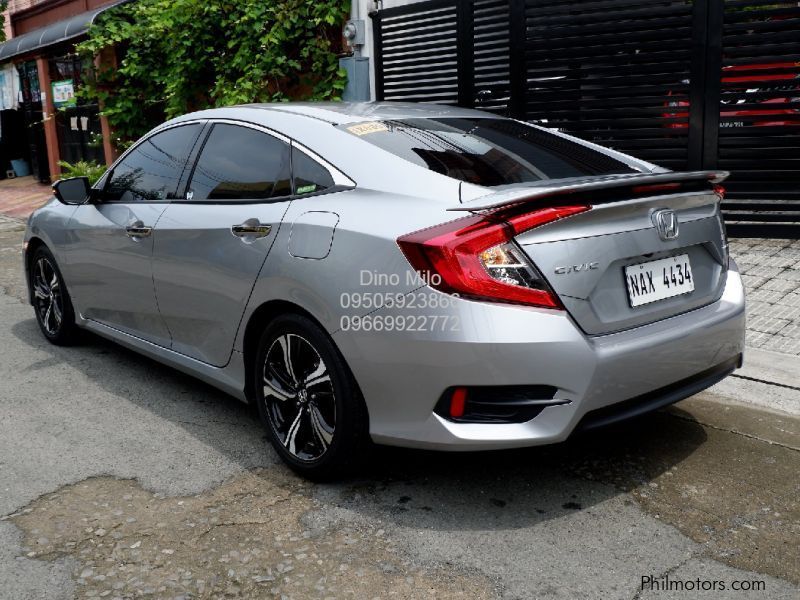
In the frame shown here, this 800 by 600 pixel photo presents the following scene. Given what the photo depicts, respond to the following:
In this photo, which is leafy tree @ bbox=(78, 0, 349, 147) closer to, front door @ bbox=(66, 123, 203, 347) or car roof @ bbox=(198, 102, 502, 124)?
front door @ bbox=(66, 123, 203, 347)

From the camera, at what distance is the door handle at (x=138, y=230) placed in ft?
13.3

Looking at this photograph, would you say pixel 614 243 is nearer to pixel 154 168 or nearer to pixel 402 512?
pixel 402 512

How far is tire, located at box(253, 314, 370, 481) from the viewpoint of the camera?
2.96 metres

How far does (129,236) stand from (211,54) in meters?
7.91

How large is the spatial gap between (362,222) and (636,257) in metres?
0.98

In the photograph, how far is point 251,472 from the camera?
3342 millimetres

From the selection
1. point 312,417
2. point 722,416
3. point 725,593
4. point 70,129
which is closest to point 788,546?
point 725,593

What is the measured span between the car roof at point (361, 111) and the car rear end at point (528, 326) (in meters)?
0.93

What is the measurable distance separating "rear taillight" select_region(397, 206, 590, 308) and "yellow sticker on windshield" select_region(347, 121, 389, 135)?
85cm

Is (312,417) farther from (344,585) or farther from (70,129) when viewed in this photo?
(70,129)

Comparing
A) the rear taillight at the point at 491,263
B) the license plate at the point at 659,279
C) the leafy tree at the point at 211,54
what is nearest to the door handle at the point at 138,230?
the rear taillight at the point at 491,263

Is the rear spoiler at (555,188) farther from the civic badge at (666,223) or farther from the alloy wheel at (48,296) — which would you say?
the alloy wheel at (48,296)

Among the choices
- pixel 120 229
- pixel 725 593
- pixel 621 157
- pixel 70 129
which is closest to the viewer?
pixel 725 593

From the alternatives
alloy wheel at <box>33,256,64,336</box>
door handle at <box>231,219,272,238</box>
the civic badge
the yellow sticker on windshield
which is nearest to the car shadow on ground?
the civic badge
